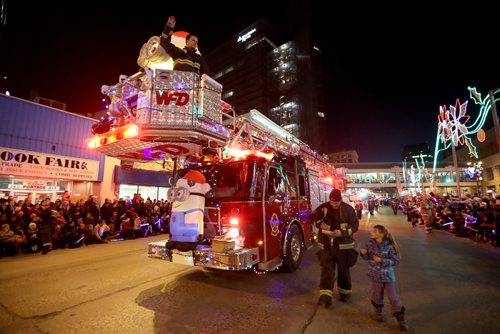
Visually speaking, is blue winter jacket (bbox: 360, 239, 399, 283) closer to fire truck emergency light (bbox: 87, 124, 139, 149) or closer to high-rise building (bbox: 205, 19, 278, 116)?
fire truck emergency light (bbox: 87, 124, 139, 149)

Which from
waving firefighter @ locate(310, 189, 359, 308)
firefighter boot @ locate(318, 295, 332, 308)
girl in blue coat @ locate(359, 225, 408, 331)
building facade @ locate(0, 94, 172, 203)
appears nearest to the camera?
girl in blue coat @ locate(359, 225, 408, 331)

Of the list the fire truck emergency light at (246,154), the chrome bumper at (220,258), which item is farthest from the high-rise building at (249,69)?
the chrome bumper at (220,258)

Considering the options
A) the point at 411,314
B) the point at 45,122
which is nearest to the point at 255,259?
the point at 411,314

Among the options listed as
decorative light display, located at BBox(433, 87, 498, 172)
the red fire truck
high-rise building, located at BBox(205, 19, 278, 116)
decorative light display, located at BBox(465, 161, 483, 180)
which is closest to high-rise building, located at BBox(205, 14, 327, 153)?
high-rise building, located at BBox(205, 19, 278, 116)

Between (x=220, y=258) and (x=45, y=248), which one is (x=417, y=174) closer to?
(x=220, y=258)

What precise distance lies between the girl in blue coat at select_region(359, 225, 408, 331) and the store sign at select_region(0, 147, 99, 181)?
1552 cm

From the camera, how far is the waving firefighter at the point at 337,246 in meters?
4.17

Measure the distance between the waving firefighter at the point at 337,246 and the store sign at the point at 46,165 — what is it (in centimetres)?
1468

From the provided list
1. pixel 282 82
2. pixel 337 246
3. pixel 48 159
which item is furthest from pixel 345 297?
pixel 282 82

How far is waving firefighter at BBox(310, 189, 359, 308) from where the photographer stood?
4.17 metres

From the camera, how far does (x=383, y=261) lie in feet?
11.8

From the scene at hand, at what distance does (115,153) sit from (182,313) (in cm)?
393

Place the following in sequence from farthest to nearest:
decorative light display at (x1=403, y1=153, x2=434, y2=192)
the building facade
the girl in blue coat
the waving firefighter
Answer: decorative light display at (x1=403, y1=153, x2=434, y2=192) < the building facade < the waving firefighter < the girl in blue coat

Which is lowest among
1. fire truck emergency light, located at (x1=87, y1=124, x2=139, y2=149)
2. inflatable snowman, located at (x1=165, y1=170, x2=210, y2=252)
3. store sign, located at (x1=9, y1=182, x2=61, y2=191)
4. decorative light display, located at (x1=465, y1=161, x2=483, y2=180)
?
inflatable snowman, located at (x1=165, y1=170, x2=210, y2=252)
